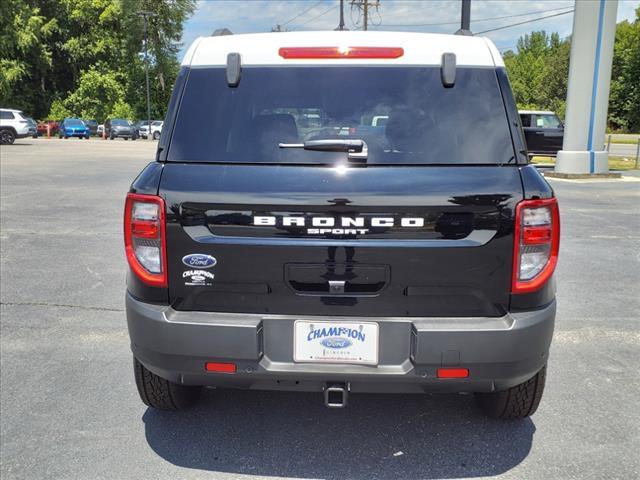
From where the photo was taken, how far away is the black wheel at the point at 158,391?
3070mm

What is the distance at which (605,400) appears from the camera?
353 centimetres

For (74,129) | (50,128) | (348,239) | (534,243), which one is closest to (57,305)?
(348,239)

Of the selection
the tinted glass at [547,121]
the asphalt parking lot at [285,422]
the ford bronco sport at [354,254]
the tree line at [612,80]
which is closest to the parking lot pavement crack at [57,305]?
the asphalt parking lot at [285,422]

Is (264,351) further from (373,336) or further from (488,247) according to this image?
(488,247)

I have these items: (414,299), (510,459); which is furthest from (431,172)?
(510,459)

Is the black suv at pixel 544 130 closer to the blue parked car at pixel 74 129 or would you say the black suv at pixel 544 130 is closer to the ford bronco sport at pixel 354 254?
the ford bronco sport at pixel 354 254

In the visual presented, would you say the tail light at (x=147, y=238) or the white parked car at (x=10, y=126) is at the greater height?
the tail light at (x=147, y=238)

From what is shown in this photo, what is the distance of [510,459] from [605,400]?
3.32 ft

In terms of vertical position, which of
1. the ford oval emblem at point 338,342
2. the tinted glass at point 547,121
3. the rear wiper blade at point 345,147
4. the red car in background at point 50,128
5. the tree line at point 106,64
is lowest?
the red car in background at point 50,128

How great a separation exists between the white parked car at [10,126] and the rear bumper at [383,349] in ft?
115

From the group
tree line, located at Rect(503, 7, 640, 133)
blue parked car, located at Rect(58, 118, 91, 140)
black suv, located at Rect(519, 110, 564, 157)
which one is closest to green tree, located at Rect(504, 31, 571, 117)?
tree line, located at Rect(503, 7, 640, 133)

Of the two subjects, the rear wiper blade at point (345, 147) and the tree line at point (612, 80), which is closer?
the rear wiper blade at point (345, 147)

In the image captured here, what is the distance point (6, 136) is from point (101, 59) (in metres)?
28.0

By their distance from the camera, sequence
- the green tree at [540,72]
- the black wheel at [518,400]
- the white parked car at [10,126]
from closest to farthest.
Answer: the black wheel at [518,400] < the white parked car at [10,126] < the green tree at [540,72]
